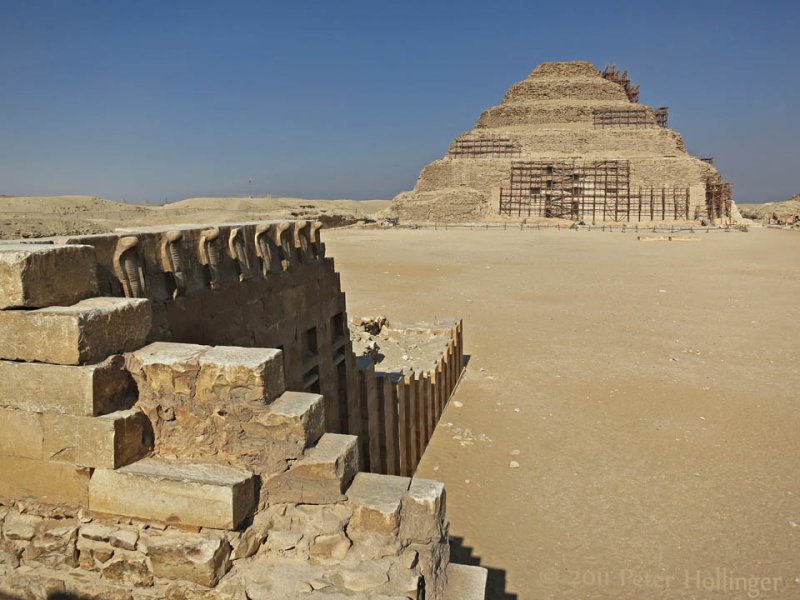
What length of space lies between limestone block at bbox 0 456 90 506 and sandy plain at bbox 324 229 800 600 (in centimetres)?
372

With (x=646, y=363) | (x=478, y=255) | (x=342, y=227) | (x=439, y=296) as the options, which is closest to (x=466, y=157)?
(x=342, y=227)

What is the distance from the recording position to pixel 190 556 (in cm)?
276

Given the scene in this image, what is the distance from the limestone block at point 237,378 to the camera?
3.02 m

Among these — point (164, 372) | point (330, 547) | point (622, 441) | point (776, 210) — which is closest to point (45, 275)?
point (164, 372)

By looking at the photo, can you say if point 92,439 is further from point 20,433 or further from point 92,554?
point 92,554

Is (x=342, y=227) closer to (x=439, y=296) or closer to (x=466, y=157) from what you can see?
(x=466, y=157)

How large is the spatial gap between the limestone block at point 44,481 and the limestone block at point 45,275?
86 cm

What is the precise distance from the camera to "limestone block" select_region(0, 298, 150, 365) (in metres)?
2.86

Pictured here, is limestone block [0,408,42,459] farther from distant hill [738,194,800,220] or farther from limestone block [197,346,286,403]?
distant hill [738,194,800,220]

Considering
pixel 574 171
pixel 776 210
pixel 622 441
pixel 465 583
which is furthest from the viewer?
pixel 776 210

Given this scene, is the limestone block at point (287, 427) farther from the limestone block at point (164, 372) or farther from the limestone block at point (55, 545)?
the limestone block at point (55, 545)

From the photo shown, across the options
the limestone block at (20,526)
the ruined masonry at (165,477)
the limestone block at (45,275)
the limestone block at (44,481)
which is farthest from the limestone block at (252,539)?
the limestone block at (45,275)

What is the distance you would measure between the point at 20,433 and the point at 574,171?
62171mm

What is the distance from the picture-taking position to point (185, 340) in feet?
13.0
